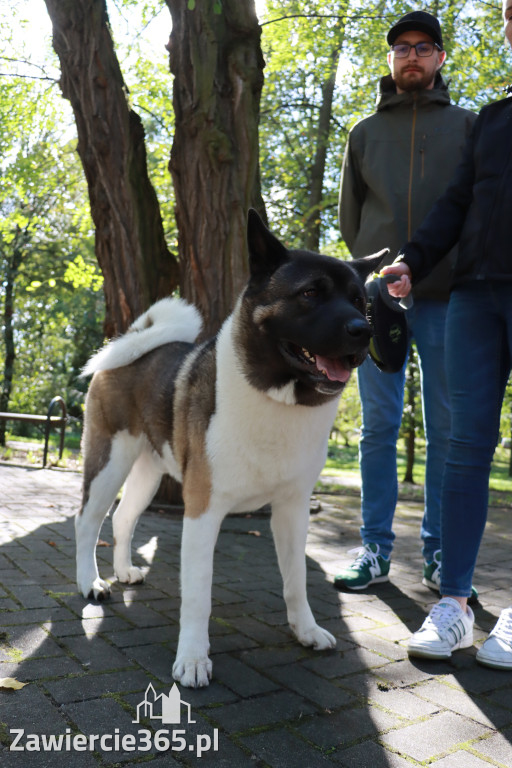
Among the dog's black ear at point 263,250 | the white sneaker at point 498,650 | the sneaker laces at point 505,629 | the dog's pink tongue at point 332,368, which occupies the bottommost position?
the white sneaker at point 498,650

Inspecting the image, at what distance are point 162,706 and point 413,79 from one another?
374cm

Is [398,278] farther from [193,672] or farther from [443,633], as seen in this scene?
[193,672]

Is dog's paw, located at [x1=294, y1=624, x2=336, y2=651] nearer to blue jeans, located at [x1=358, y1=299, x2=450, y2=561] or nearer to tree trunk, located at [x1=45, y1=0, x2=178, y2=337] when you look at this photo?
blue jeans, located at [x1=358, y1=299, x2=450, y2=561]

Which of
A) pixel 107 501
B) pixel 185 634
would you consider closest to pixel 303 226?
pixel 107 501

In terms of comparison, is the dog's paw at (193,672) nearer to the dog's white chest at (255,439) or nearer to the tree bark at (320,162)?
the dog's white chest at (255,439)

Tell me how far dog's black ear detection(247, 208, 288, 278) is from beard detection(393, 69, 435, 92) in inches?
79.8

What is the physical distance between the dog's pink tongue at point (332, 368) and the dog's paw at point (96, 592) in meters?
1.81

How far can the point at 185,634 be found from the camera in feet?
8.84

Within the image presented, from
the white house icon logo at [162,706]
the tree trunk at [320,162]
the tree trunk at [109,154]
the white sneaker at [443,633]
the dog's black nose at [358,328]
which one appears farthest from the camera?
the tree trunk at [320,162]

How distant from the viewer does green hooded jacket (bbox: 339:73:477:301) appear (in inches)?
162

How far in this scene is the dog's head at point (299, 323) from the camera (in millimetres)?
2543

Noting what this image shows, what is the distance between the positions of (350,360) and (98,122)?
15.8ft

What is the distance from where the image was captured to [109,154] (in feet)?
21.0

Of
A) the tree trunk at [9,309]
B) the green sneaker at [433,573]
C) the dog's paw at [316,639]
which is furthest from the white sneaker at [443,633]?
the tree trunk at [9,309]
